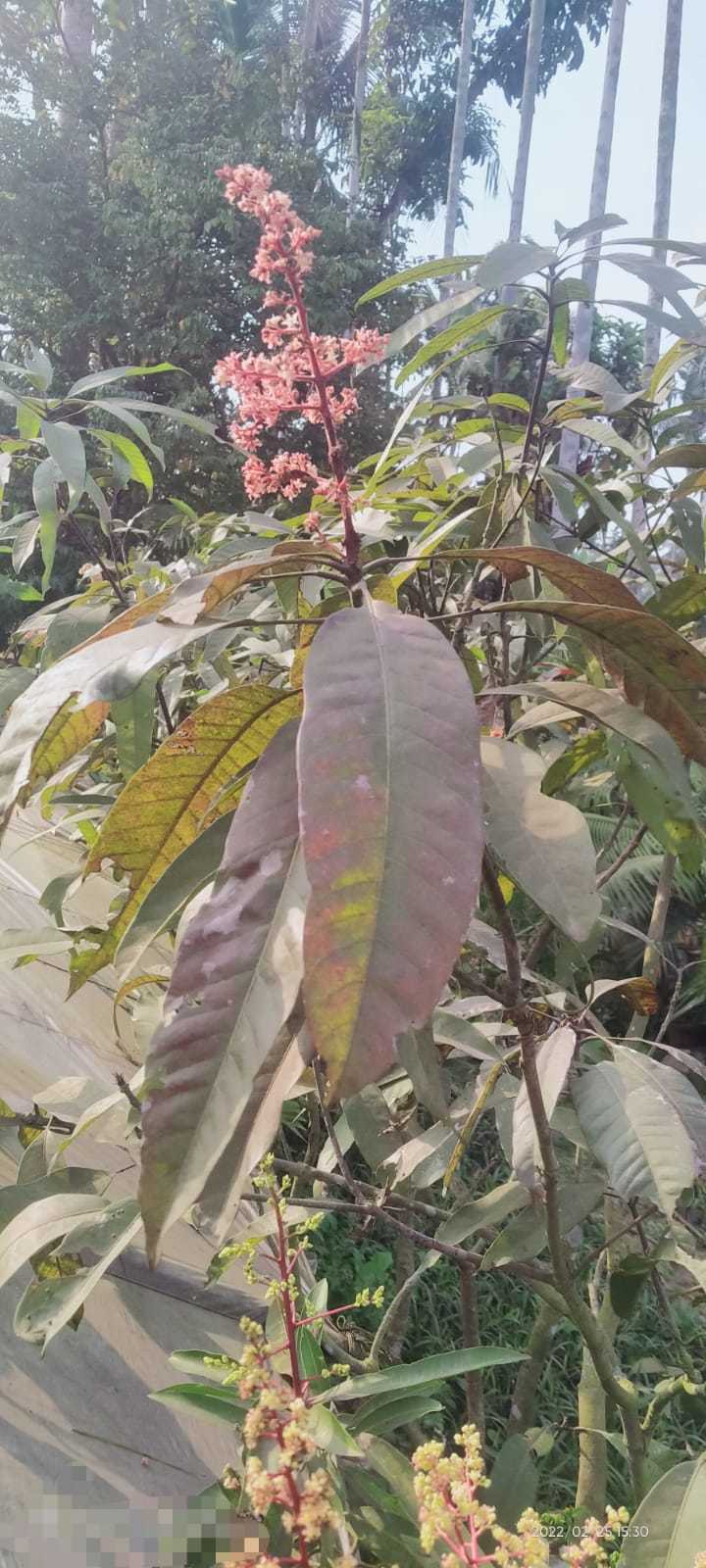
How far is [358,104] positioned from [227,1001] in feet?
59.8

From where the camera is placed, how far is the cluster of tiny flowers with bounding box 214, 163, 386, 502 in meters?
0.57

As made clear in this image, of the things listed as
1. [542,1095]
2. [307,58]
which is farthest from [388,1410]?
[307,58]

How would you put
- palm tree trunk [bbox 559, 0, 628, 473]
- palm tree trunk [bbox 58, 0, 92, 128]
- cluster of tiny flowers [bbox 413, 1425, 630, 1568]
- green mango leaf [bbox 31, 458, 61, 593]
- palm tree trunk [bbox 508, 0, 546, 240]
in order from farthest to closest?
palm tree trunk [bbox 508, 0, 546, 240], palm tree trunk [bbox 559, 0, 628, 473], palm tree trunk [bbox 58, 0, 92, 128], green mango leaf [bbox 31, 458, 61, 593], cluster of tiny flowers [bbox 413, 1425, 630, 1568]

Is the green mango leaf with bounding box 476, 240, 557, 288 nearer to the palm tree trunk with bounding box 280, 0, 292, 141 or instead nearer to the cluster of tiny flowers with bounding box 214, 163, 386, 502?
the cluster of tiny flowers with bounding box 214, 163, 386, 502

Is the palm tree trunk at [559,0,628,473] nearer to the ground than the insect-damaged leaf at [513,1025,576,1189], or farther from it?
farther from it

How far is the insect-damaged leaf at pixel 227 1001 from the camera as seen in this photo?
0.35 meters

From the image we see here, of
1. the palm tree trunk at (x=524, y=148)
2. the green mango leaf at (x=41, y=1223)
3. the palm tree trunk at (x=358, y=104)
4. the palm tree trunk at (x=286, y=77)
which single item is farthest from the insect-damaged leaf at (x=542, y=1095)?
the palm tree trunk at (x=286, y=77)

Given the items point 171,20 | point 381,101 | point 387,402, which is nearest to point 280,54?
point 171,20

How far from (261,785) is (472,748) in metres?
0.11

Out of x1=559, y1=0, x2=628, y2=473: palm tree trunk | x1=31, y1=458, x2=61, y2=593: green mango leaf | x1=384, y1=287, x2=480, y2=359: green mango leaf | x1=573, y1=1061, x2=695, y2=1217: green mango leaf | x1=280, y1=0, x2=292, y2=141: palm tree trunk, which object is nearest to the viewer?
x1=573, y1=1061, x2=695, y2=1217: green mango leaf

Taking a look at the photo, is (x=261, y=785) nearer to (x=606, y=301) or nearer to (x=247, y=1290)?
(x=247, y=1290)

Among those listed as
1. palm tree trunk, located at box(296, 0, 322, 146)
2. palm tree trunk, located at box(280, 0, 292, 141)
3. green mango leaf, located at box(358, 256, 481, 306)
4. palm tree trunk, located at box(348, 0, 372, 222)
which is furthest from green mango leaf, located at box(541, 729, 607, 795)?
palm tree trunk, located at box(296, 0, 322, 146)

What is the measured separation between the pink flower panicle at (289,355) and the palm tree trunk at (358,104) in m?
14.9

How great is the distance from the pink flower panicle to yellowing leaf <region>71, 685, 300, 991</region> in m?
0.11
